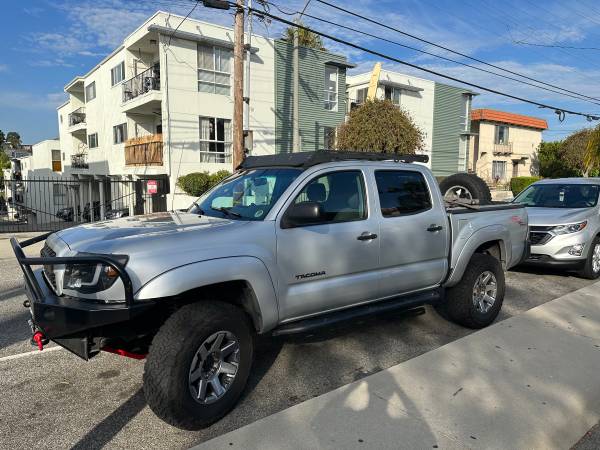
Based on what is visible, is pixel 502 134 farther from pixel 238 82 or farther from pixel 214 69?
pixel 238 82

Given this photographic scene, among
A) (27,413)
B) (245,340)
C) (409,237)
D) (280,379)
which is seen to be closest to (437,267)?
(409,237)

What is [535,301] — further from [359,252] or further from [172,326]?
[172,326]

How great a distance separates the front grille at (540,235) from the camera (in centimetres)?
768

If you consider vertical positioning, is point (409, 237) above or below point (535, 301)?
above

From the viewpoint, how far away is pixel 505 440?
Answer: 9.78 feet

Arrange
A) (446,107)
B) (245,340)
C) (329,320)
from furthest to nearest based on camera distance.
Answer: (446,107)
(329,320)
(245,340)

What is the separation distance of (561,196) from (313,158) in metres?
6.85

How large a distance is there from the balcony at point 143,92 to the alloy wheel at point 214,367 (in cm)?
1954

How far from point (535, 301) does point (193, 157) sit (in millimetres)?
17466

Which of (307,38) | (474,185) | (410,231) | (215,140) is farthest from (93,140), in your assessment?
Answer: (410,231)

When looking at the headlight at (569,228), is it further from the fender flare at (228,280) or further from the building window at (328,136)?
the building window at (328,136)

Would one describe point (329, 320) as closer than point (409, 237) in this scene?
Yes

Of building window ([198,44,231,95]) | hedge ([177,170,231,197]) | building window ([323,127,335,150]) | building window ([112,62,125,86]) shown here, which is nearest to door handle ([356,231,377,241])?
hedge ([177,170,231,197])

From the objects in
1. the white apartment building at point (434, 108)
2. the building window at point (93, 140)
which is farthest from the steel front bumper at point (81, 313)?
the building window at point (93, 140)
